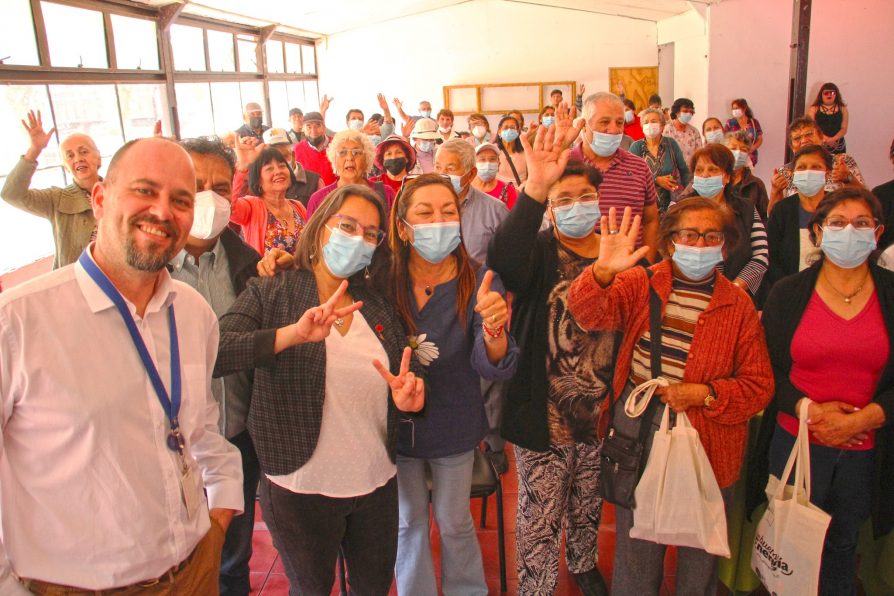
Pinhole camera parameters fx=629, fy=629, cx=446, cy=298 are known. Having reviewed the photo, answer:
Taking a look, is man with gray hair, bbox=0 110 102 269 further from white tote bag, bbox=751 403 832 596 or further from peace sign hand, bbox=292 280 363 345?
white tote bag, bbox=751 403 832 596

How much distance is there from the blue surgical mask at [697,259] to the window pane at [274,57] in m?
10.4

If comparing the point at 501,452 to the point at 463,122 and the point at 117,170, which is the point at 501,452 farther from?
the point at 463,122

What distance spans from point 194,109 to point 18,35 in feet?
10.4

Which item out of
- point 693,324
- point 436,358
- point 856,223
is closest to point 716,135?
point 856,223

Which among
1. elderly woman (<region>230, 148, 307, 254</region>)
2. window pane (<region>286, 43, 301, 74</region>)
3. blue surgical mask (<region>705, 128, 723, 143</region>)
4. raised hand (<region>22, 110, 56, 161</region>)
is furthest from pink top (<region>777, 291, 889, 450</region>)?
window pane (<region>286, 43, 301, 74</region>)

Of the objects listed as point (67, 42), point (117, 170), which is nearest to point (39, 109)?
point (67, 42)

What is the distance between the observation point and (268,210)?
3.14 m

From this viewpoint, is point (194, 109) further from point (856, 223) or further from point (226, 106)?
point (856, 223)

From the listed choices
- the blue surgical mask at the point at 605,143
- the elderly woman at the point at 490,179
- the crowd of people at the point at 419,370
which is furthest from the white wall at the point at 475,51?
the crowd of people at the point at 419,370

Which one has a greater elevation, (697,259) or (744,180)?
(744,180)

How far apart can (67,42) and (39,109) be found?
0.91m

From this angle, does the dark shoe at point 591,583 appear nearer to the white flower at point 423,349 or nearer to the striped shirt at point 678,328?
the striped shirt at point 678,328

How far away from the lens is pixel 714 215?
6.68 feet

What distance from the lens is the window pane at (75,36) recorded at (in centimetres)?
552
